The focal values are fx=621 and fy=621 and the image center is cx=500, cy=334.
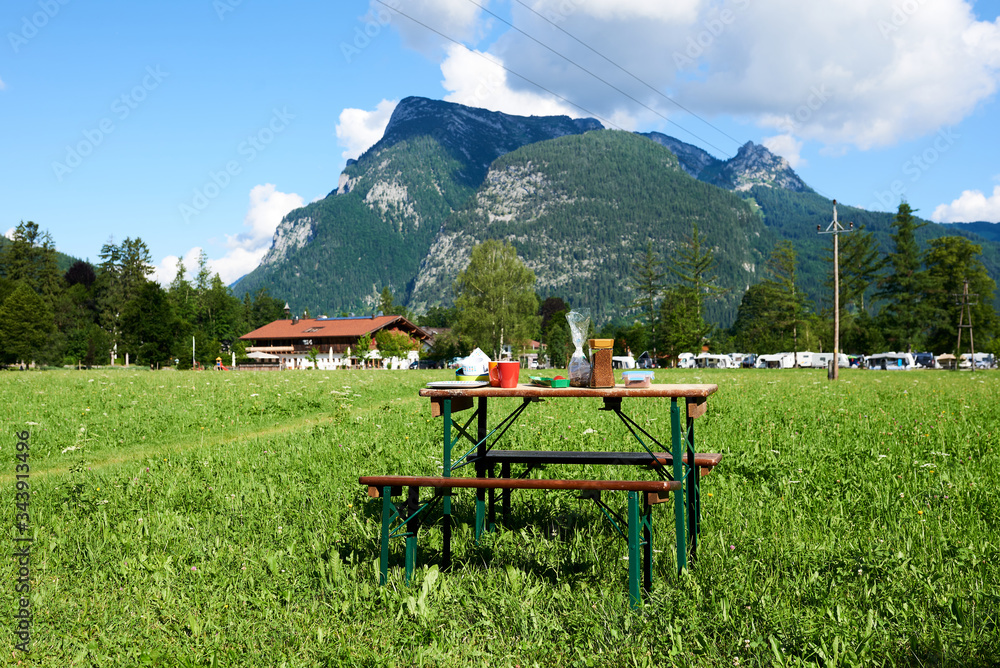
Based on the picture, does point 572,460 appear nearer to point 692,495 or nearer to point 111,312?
point 692,495

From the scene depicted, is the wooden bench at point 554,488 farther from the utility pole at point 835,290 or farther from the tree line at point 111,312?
the tree line at point 111,312

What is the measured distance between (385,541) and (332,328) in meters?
97.9

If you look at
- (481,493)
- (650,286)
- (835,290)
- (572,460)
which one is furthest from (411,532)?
(650,286)

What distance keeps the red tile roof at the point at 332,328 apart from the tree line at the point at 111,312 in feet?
16.9

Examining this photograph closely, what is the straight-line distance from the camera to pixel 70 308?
264 ft

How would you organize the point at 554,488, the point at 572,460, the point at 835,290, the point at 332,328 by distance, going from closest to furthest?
the point at 554,488 < the point at 572,460 < the point at 835,290 < the point at 332,328

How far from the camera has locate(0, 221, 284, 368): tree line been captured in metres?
54.2

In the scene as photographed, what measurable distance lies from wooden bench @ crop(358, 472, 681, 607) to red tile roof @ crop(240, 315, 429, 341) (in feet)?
276

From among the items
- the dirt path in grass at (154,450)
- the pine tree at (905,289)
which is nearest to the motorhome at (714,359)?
the pine tree at (905,289)

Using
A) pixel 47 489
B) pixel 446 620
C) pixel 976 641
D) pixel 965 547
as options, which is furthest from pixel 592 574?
pixel 47 489

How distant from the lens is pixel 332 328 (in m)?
98.8

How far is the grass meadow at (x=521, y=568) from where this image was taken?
3346mm

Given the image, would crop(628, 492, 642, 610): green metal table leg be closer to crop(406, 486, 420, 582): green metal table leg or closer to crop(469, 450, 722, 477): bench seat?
crop(469, 450, 722, 477): bench seat

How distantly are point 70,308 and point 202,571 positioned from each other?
305 feet
